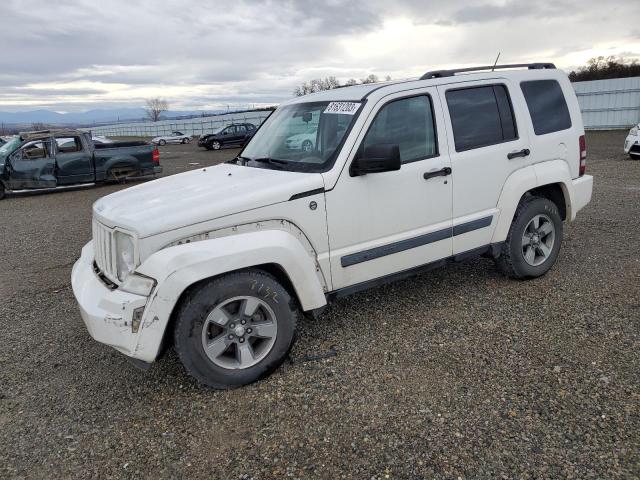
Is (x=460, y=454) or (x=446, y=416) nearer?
(x=460, y=454)

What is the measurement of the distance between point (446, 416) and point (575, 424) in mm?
697

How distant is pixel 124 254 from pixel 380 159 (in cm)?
180

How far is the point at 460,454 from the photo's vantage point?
2.63 meters

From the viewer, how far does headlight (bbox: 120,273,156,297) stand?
3008mm

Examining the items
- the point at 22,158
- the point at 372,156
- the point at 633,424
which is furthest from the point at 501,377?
the point at 22,158

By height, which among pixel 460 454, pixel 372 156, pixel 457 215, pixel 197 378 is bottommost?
pixel 460 454

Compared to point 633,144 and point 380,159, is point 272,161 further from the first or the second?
point 633,144

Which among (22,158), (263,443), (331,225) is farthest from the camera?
(22,158)

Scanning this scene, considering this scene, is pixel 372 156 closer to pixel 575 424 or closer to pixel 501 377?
pixel 501 377

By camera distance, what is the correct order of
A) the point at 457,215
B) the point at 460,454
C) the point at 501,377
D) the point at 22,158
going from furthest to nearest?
the point at 22,158
the point at 457,215
the point at 501,377
the point at 460,454

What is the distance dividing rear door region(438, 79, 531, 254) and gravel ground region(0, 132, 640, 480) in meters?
0.75

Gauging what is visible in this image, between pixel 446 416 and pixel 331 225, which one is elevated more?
pixel 331 225

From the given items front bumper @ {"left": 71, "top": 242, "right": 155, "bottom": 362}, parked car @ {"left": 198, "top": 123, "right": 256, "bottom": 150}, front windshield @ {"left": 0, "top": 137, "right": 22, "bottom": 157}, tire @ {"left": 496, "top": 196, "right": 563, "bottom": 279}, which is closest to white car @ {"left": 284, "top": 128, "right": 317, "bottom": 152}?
front bumper @ {"left": 71, "top": 242, "right": 155, "bottom": 362}

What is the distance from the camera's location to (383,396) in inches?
125
